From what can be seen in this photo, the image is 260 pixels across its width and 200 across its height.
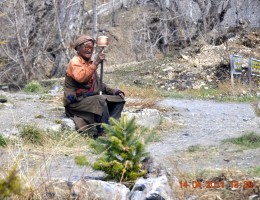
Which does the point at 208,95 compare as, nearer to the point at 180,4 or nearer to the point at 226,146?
the point at 226,146

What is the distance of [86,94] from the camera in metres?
8.76

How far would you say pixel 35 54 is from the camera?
19125 mm

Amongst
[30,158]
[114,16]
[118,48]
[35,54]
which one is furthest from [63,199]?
[114,16]

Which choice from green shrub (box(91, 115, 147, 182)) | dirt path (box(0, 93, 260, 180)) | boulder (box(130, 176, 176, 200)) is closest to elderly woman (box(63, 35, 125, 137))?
dirt path (box(0, 93, 260, 180))

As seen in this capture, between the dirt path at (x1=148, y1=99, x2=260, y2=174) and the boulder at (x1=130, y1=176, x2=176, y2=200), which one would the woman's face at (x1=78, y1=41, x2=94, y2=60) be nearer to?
the dirt path at (x1=148, y1=99, x2=260, y2=174)

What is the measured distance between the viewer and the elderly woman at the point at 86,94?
27.9 feet

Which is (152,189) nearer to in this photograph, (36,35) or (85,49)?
(85,49)

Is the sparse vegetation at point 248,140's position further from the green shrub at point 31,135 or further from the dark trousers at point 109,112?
the green shrub at point 31,135
